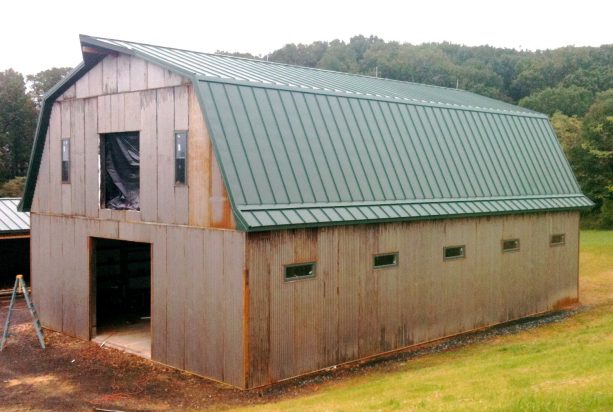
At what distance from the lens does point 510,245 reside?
1998cm

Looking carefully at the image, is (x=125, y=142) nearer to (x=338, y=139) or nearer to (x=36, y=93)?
(x=338, y=139)

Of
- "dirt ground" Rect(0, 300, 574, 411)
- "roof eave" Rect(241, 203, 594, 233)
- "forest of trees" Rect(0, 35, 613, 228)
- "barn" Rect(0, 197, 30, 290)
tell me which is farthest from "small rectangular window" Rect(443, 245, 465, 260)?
"forest of trees" Rect(0, 35, 613, 228)

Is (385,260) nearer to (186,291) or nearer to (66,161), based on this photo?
(186,291)

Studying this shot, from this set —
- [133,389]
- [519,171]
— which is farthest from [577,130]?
[133,389]

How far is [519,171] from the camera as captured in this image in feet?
67.9

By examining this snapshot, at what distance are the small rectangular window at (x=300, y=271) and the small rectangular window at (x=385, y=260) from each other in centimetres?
204

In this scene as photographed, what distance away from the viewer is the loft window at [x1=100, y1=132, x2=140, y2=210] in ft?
55.2

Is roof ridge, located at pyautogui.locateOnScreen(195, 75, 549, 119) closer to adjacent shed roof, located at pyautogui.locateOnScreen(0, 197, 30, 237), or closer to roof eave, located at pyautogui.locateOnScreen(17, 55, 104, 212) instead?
roof eave, located at pyautogui.locateOnScreen(17, 55, 104, 212)

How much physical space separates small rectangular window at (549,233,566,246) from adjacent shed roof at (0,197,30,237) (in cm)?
1909

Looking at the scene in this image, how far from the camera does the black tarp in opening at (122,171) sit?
16.8 meters

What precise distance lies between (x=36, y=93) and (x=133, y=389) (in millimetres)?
61983

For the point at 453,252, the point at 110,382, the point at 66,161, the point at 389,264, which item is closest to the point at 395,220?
the point at 389,264

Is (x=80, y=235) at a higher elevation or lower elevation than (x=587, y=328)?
higher

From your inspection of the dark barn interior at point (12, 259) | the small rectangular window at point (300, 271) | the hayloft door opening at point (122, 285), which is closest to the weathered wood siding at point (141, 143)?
the small rectangular window at point (300, 271)
